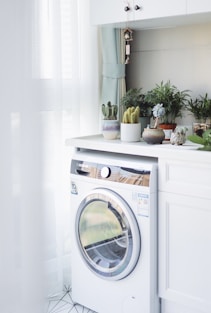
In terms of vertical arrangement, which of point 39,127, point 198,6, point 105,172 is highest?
point 198,6

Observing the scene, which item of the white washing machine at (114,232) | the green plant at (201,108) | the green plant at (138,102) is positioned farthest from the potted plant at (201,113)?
the white washing machine at (114,232)

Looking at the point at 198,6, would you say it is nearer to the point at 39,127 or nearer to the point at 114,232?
the point at 39,127

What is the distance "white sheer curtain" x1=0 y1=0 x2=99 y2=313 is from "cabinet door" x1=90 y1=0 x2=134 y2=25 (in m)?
0.12

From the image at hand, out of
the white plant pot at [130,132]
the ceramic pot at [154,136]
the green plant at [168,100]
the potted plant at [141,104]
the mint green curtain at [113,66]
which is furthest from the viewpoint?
the mint green curtain at [113,66]

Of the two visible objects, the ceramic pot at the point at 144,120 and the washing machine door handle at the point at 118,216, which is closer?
the washing machine door handle at the point at 118,216

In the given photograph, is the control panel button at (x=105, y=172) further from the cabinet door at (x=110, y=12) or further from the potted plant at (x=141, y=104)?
the cabinet door at (x=110, y=12)

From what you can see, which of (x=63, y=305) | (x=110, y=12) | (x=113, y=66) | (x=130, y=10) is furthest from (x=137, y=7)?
(x=63, y=305)

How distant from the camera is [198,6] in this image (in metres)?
2.37

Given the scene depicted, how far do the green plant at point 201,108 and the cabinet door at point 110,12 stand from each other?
61cm

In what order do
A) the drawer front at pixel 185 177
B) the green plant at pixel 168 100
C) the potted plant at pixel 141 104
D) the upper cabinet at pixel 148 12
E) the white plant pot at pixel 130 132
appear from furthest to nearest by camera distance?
1. the potted plant at pixel 141 104
2. the green plant at pixel 168 100
3. the white plant pot at pixel 130 132
4. the upper cabinet at pixel 148 12
5. the drawer front at pixel 185 177

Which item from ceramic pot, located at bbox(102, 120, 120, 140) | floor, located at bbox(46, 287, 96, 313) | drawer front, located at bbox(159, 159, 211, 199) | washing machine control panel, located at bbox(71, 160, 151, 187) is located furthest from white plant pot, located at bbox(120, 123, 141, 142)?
floor, located at bbox(46, 287, 96, 313)

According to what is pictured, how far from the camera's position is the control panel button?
2.55 metres

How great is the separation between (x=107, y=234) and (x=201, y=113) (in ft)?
2.84

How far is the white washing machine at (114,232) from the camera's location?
2428 millimetres
